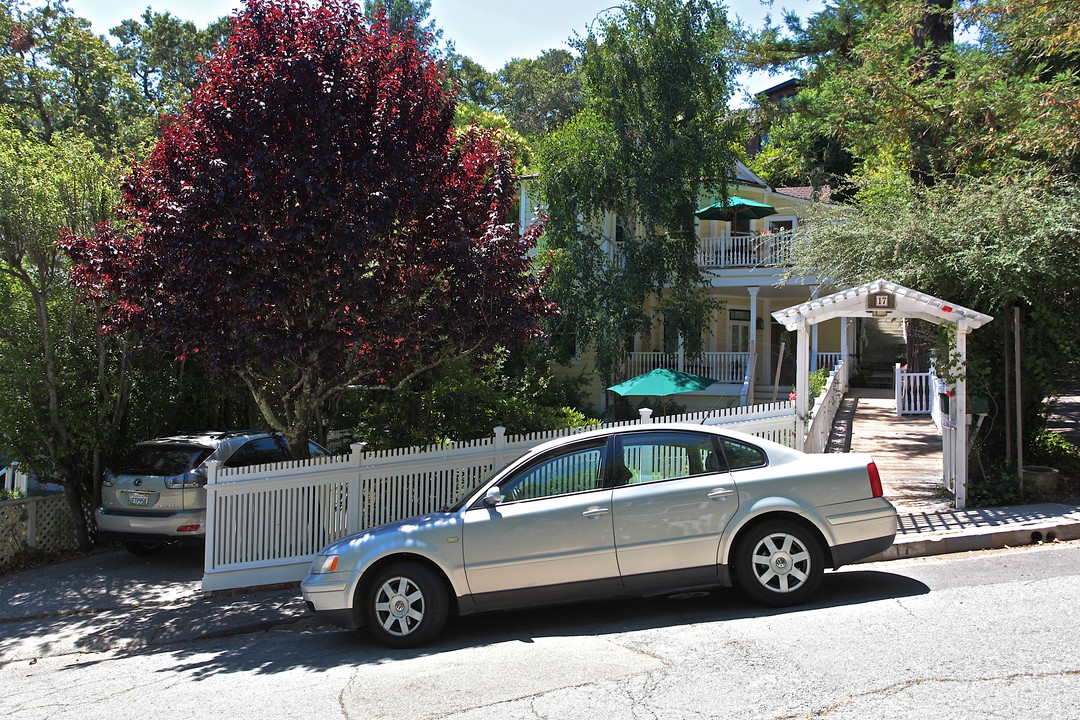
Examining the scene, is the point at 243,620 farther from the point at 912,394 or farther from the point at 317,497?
the point at 912,394

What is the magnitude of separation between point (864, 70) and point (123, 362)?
13398 millimetres

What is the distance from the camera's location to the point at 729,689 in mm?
4758

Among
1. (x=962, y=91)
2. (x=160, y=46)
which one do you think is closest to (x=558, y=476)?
(x=962, y=91)

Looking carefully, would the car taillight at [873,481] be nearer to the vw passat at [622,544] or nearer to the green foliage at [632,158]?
the vw passat at [622,544]

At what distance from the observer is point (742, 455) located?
6.68 m

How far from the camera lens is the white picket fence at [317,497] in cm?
888

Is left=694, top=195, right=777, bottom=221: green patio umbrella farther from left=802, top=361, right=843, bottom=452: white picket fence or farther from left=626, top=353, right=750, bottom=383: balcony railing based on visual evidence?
left=802, top=361, right=843, bottom=452: white picket fence

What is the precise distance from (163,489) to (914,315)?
28.8 ft

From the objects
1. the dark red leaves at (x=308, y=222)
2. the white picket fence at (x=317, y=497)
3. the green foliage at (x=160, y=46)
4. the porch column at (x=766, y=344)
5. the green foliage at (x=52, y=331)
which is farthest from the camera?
the green foliage at (x=160, y=46)

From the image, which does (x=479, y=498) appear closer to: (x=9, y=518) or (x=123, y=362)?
(x=123, y=362)

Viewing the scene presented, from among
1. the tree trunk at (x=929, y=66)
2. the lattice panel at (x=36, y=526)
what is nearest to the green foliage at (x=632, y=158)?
the tree trunk at (x=929, y=66)

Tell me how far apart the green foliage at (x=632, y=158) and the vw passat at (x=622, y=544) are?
476 inches

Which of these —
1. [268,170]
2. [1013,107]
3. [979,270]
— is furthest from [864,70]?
[268,170]

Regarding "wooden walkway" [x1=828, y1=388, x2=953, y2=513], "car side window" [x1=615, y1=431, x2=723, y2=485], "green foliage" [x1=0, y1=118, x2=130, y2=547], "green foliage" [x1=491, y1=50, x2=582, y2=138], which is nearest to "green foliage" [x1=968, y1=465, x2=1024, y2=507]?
"wooden walkway" [x1=828, y1=388, x2=953, y2=513]
